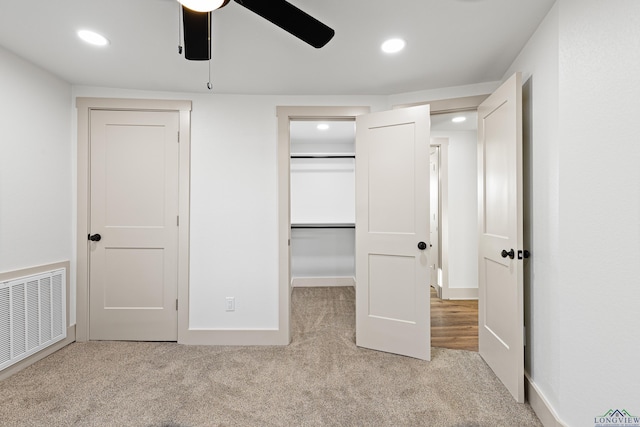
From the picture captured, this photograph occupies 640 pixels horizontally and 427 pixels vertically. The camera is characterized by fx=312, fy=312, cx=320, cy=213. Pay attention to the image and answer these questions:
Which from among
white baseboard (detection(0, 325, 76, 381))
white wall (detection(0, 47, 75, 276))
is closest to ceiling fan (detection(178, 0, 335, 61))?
white wall (detection(0, 47, 75, 276))

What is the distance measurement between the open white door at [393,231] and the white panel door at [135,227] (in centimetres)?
175

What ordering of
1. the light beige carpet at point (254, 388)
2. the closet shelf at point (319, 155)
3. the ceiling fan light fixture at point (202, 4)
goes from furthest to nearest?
the closet shelf at point (319, 155), the light beige carpet at point (254, 388), the ceiling fan light fixture at point (202, 4)

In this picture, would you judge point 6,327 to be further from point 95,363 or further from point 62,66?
point 62,66

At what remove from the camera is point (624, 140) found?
4.22ft

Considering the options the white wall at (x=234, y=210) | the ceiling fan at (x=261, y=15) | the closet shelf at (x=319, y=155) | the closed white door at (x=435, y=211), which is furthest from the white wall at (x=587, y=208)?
the closet shelf at (x=319, y=155)

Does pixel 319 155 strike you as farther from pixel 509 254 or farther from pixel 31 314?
pixel 31 314

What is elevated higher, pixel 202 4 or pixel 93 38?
pixel 93 38

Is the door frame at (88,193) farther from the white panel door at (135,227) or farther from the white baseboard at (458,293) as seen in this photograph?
the white baseboard at (458,293)

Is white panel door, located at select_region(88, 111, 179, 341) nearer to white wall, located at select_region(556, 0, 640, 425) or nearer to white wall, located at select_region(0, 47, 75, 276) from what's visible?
white wall, located at select_region(0, 47, 75, 276)

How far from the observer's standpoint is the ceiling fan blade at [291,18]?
4.16 feet

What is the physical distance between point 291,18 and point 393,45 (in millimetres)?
1016

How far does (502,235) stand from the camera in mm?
2174

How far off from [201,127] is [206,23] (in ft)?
5.38

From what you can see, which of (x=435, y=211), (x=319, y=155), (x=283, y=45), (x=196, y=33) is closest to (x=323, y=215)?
(x=319, y=155)
